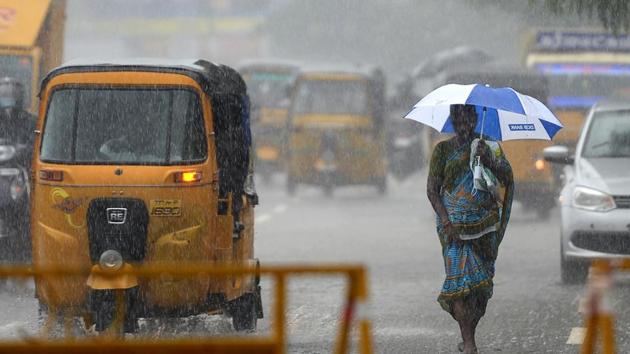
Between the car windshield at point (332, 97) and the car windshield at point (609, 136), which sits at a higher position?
the car windshield at point (332, 97)

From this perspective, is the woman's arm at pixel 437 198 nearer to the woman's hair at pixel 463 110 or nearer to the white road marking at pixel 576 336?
the woman's hair at pixel 463 110

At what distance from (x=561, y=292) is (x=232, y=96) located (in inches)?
165

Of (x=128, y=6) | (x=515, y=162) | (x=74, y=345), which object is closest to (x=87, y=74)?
(x=74, y=345)

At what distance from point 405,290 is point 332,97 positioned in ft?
57.9

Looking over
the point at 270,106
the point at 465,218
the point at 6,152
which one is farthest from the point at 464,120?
the point at 270,106

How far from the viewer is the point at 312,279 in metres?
14.9

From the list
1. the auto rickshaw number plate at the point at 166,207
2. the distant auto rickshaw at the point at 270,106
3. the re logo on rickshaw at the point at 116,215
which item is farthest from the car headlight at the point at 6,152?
the distant auto rickshaw at the point at 270,106

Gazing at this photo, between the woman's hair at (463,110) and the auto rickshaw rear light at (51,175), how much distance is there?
2.56 metres

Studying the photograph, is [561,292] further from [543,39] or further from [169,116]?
[543,39]

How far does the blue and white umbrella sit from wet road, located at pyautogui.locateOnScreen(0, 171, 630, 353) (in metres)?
1.40

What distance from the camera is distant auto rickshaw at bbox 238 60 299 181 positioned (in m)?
35.1

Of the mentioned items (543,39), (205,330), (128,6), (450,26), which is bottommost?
(205,330)

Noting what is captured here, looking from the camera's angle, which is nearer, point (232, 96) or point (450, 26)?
point (232, 96)

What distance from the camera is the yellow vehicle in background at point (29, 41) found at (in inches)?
666
